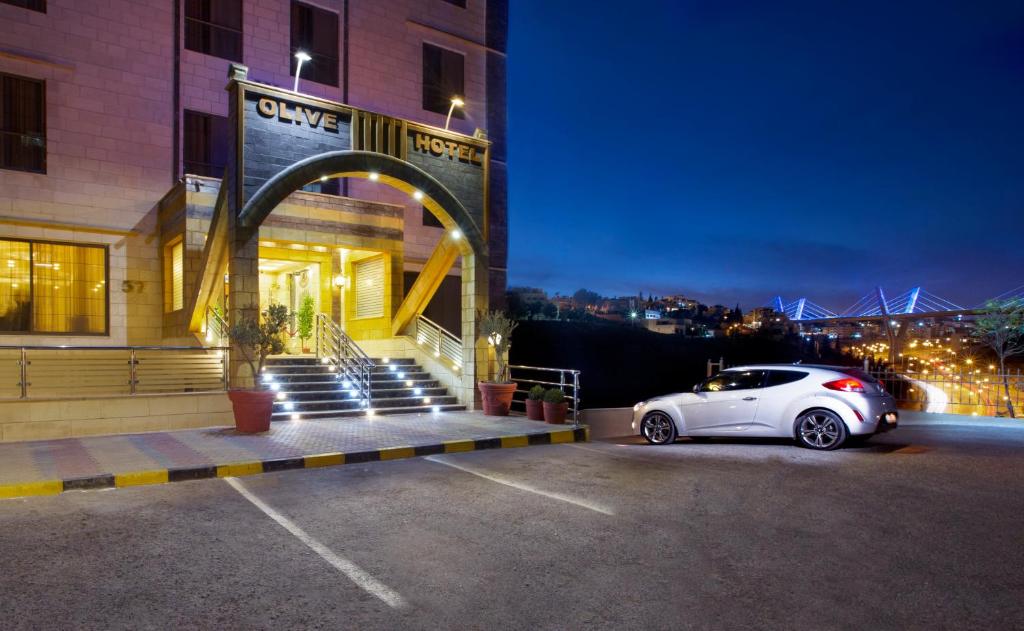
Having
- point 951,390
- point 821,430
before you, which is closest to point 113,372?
point 821,430

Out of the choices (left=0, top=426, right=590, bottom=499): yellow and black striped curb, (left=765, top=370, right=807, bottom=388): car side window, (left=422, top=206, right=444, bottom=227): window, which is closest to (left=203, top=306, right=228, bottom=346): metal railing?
(left=0, top=426, right=590, bottom=499): yellow and black striped curb

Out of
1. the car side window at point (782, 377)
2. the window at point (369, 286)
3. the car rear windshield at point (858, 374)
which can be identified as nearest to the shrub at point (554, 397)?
the car side window at point (782, 377)

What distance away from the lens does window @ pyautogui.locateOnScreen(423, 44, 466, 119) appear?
82.1 ft

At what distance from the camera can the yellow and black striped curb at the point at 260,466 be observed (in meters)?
7.47

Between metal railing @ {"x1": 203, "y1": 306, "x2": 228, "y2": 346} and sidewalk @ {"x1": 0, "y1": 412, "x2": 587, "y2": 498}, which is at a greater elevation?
metal railing @ {"x1": 203, "y1": 306, "x2": 228, "y2": 346}

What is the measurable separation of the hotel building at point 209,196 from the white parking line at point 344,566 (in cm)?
683

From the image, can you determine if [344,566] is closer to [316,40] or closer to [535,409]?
[535,409]

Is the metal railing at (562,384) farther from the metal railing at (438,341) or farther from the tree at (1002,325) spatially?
the tree at (1002,325)

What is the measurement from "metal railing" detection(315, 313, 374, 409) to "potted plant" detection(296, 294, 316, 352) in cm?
344

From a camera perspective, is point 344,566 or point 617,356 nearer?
point 344,566

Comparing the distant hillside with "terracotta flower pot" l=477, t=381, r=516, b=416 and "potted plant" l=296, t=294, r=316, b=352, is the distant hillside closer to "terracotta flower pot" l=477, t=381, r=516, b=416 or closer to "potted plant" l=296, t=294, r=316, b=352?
"potted plant" l=296, t=294, r=316, b=352

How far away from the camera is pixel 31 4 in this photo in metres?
17.7

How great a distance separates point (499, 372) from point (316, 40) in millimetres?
14301

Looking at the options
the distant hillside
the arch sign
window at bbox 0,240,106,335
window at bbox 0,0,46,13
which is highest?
window at bbox 0,0,46,13
